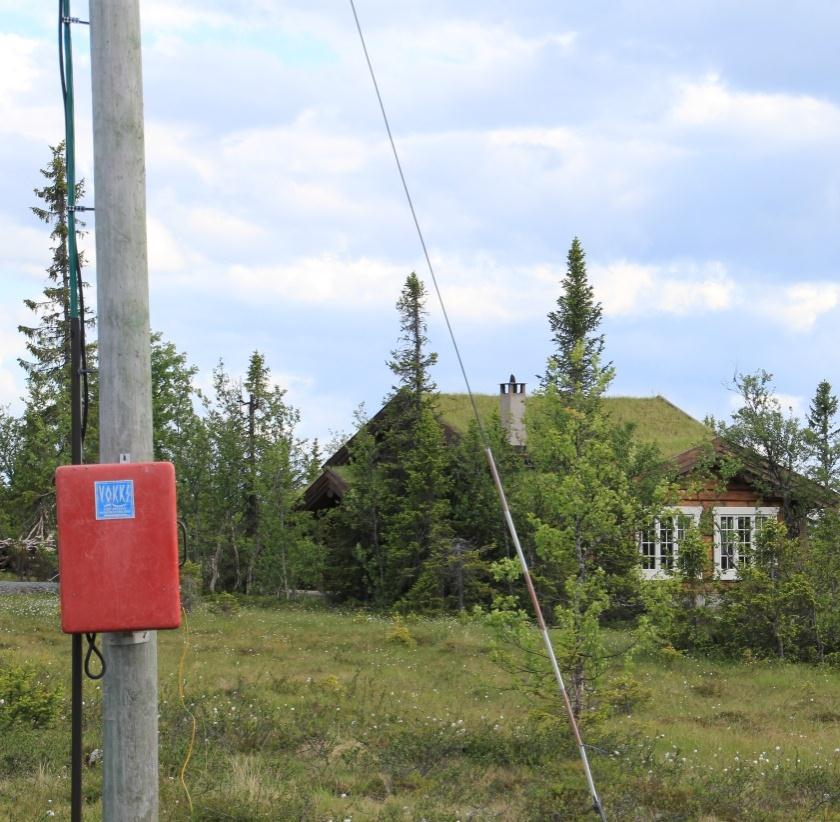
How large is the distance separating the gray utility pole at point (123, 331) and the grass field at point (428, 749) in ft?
2.95

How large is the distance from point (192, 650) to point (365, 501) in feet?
48.0

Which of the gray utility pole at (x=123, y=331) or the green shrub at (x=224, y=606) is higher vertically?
the gray utility pole at (x=123, y=331)

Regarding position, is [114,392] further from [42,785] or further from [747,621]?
[747,621]

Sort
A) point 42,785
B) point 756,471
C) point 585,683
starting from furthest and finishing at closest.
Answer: point 756,471, point 585,683, point 42,785

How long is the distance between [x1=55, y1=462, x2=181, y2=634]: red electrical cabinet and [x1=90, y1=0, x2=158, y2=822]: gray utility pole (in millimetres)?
171

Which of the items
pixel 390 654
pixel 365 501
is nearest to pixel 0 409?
pixel 365 501

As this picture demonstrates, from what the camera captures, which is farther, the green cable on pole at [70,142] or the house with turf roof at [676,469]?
the house with turf roof at [676,469]

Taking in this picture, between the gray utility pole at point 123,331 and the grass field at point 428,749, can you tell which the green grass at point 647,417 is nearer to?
the grass field at point 428,749

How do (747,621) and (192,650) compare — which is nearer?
(192,650)

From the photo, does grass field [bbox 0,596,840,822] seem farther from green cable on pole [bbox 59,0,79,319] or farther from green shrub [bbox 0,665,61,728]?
green cable on pole [bbox 59,0,79,319]

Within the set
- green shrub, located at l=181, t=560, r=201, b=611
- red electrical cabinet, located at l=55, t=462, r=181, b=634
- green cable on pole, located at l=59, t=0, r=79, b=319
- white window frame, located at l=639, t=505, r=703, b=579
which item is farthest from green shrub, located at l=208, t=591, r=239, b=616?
red electrical cabinet, located at l=55, t=462, r=181, b=634

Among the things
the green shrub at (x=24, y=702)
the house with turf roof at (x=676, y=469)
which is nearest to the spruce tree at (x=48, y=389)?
the house with turf roof at (x=676, y=469)

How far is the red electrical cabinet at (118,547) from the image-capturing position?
4922 mm

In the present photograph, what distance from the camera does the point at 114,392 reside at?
5.14m
